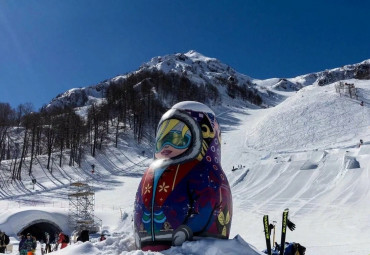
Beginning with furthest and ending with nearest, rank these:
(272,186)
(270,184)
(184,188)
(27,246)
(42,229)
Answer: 1. (270,184)
2. (272,186)
3. (42,229)
4. (27,246)
5. (184,188)

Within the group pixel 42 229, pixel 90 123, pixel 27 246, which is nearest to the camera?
pixel 27 246

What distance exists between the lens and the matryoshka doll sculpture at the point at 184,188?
1085cm

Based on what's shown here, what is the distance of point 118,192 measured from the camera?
43.3 m

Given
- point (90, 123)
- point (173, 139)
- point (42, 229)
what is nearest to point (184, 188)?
point (173, 139)

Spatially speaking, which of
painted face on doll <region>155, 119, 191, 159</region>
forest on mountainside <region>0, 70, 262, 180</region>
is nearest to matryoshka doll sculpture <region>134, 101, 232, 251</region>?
painted face on doll <region>155, 119, 191, 159</region>

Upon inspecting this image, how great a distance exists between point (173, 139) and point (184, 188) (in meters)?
1.54

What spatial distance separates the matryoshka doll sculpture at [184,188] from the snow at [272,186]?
566 mm

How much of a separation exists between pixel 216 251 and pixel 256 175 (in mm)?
29980

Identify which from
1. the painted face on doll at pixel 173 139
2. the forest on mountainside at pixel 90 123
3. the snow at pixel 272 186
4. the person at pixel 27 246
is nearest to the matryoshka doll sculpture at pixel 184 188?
the painted face on doll at pixel 173 139

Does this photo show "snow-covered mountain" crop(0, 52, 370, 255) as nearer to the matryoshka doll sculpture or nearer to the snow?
the snow

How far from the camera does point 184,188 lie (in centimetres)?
1106

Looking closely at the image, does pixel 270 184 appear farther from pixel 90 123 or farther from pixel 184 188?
pixel 90 123

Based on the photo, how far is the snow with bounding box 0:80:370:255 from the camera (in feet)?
68.6

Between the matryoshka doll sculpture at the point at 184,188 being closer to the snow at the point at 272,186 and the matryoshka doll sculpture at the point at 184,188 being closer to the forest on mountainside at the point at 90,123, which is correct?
the snow at the point at 272,186
